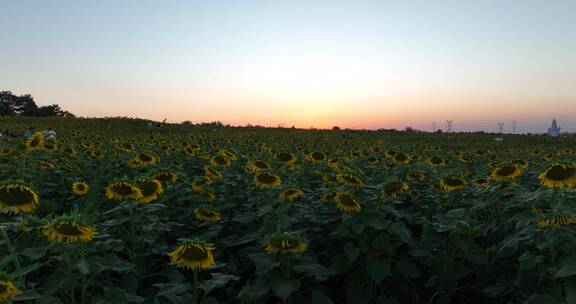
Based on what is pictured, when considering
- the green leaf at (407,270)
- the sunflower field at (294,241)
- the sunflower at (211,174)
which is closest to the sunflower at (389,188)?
the sunflower field at (294,241)

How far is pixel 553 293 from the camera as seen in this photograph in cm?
299

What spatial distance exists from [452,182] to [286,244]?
93.8 inches

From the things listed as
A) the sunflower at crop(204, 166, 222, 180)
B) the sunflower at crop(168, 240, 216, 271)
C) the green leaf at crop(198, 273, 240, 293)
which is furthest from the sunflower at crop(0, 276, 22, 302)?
the sunflower at crop(204, 166, 222, 180)

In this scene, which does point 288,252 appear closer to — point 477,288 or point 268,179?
point 268,179

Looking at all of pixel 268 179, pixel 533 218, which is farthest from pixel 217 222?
pixel 533 218

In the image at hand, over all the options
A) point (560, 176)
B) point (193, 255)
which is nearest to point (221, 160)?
point (193, 255)

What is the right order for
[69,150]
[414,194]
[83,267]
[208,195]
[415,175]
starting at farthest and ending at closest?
[69,150], [415,175], [414,194], [208,195], [83,267]

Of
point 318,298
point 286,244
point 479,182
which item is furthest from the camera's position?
point 479,182

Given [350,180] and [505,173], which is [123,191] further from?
[505,173]

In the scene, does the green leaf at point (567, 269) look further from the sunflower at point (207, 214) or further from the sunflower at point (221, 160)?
the sunflower at point (221, 160)

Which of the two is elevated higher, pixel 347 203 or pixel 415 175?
pixel 415 175

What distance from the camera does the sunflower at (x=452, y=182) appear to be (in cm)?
468

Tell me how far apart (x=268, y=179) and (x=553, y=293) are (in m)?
2.52

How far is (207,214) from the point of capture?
4.44m
